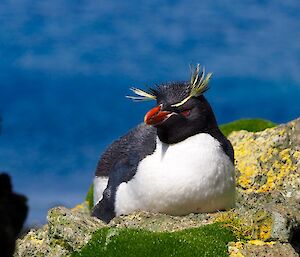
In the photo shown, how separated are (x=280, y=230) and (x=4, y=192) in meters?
5.73

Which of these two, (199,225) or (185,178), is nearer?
(199,225)

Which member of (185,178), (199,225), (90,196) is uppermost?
(90,196)

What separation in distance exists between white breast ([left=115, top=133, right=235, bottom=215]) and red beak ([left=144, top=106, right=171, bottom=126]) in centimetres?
43

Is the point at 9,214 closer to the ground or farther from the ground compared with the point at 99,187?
closer to the ground

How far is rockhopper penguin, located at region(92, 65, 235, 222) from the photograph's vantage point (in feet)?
32.6

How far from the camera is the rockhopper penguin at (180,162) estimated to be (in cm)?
993

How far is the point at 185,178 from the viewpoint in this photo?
390 inches

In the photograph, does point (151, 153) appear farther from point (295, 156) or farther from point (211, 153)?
point (295, 156)

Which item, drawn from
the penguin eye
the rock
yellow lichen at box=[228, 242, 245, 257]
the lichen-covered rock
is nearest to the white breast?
the penguin eye

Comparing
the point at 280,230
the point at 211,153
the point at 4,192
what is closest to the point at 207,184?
the point at 211,153

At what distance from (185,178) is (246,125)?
11577mm

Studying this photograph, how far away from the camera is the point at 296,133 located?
1381 centimetres

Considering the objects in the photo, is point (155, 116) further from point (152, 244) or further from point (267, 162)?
point (267, 162)

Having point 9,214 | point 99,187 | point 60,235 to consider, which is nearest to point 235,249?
point 60,235
